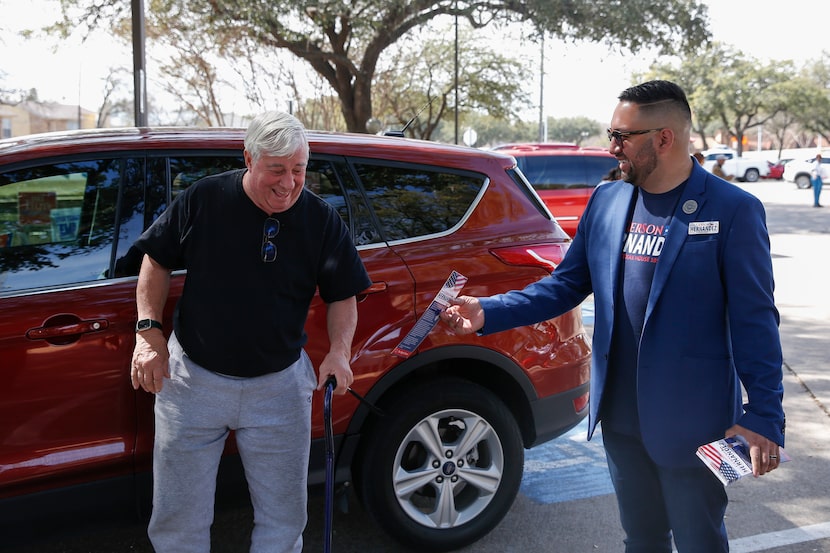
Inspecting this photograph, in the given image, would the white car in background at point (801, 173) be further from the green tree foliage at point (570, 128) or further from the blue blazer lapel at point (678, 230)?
the green tree foliage at point (570, 128)

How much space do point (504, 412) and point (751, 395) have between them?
139 centimetres

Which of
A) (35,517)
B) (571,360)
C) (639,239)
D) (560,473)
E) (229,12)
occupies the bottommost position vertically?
(560,473)

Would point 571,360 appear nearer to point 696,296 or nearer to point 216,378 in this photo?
point 696,296

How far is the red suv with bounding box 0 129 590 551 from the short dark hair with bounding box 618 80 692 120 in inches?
46.9

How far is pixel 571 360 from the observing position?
11.7ft

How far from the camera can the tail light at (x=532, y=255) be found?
3.38 metres

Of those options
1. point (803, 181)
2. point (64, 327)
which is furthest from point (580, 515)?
point (803, 181)

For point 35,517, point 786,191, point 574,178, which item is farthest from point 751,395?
point 786,191

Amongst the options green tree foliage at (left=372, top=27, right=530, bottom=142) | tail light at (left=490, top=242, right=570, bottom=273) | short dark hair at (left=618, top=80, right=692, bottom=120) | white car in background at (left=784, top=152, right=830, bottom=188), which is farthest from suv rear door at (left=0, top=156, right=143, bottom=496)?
white car in background at (left=784, top=152, right=830, bottom=188)

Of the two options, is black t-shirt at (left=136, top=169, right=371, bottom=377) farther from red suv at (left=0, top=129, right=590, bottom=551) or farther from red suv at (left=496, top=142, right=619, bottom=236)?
→ red suv at (left=496, top=142, right=619, bottom=236)

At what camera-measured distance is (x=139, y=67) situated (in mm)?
8648

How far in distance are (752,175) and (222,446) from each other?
45706 mm

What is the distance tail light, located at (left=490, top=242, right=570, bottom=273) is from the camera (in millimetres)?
3377

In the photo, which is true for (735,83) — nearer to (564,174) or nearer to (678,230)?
(564,174)
